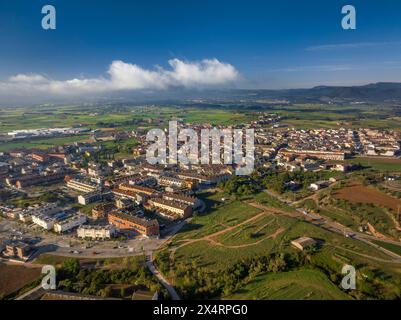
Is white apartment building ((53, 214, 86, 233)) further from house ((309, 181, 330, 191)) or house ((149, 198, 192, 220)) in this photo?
house ((309, 181, 330, 191))

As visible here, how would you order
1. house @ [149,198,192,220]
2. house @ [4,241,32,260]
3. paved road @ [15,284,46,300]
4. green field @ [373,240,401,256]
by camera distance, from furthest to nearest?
house @ [149,198,192,220], house @ [4,241,32,260], green field @ [373,240,401,256], paved road @ [15,284,46,300]


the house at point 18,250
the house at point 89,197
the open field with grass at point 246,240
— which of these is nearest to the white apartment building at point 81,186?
the house at point 89,197

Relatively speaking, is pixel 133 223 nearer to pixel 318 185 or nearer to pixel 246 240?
pixel 246 240

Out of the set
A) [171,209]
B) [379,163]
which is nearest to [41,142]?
[171,209]

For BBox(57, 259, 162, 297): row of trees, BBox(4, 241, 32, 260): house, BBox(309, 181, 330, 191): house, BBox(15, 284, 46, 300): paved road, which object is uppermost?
BBox(309, 181, 330, 191): house

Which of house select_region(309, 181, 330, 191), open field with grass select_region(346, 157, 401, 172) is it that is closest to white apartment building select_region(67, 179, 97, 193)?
house select_region(309, 181, 330, 191)

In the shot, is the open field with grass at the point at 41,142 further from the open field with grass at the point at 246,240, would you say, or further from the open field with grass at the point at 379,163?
the open field with grass at the point at 379,163
